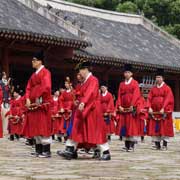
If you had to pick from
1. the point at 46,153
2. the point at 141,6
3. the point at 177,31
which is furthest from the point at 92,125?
the point at 141,6

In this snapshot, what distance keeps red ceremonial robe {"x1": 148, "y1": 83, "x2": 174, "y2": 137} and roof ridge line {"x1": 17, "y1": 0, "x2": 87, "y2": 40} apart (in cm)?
916

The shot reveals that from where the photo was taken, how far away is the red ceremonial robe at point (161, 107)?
41.1 ft

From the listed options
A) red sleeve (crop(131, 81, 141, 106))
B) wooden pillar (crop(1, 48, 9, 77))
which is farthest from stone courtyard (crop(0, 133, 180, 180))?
wooden pillar (crop(1, 48, 9, 77))

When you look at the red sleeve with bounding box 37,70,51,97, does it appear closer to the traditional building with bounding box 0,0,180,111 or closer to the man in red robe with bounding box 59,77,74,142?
the man in red robe with bounding box 59,77,74,142

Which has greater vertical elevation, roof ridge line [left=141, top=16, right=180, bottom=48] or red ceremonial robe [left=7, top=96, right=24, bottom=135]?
roof ridge line [left=141, top=16, right=180, bottom=48]

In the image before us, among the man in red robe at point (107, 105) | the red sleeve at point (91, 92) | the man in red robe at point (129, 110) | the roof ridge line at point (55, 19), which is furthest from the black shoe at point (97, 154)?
the roof ridge line at point (55, 19)

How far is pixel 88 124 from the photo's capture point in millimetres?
9164

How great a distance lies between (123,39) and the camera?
93.2 feet

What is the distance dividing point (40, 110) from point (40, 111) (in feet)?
0.06

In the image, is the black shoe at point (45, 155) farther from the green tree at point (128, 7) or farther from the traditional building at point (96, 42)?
the green tree at point (128, 7)

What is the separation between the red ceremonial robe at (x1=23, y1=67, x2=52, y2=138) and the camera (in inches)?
378

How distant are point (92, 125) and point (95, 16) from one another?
22.1 metres

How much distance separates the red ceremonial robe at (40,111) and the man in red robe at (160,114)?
357 centimetres

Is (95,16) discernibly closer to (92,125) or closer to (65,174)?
(92,125)
